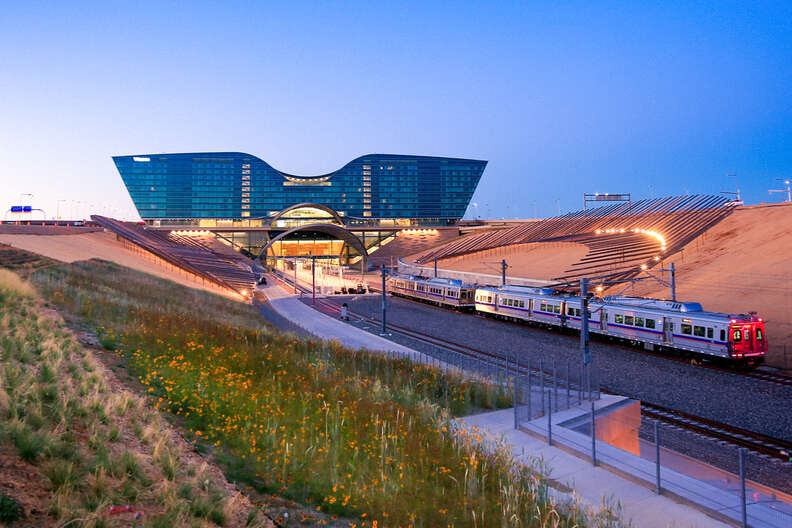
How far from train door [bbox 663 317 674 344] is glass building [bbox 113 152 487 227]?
141m

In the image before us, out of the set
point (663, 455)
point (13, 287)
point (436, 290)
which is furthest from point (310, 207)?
point (663, 455)

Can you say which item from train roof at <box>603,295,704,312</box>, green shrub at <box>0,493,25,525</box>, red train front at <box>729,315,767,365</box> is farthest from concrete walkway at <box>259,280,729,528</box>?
train roof at <box>603,295,704,312</box>

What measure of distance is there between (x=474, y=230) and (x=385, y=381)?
143 meters

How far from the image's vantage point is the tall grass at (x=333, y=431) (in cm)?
725

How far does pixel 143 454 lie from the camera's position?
6.64 m

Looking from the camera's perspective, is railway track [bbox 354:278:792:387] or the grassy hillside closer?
the grassy hillside

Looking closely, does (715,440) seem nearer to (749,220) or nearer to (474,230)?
(749,220)

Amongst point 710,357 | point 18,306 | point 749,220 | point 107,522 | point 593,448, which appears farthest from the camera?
point 749,220

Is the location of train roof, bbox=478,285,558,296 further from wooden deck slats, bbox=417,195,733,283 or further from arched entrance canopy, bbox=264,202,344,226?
arched entrance canopy, bbox=264,202,344,226

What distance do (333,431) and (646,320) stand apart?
925 inches

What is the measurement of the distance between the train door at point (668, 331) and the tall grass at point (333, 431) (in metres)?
14.9

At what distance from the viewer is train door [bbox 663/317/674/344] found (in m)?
26.1

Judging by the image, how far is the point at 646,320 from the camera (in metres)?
27.7

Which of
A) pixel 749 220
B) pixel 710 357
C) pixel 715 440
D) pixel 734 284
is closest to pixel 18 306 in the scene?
pixel 715 440
